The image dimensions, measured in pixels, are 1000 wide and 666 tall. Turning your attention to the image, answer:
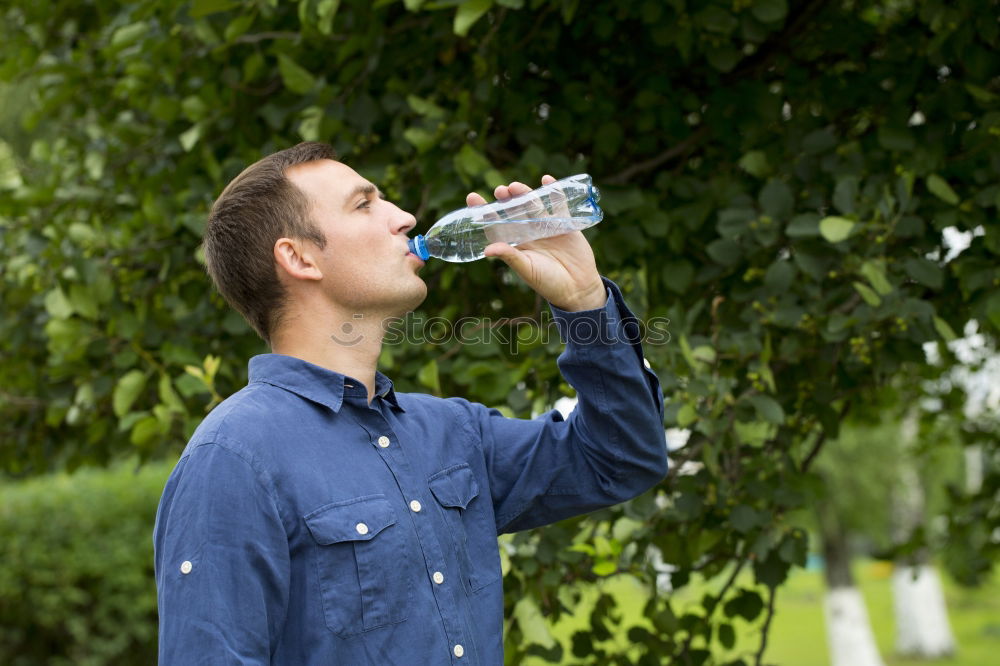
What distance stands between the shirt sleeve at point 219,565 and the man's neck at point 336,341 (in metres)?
0.33

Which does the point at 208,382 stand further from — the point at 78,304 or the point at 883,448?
the point at 883,448

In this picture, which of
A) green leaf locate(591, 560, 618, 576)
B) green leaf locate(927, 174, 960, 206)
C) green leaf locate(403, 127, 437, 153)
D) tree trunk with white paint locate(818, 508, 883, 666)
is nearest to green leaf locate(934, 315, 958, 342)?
green leaf locate(927, 174, 960, 206)

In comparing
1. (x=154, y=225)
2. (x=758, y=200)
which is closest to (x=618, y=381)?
(x=758, y=200)

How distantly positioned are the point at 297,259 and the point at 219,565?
0.60 meters

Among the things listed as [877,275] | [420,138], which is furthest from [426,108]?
[877,275]

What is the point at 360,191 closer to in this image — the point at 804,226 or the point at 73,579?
the point at 804,226

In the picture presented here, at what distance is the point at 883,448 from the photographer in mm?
13484

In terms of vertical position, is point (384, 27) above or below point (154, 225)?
above

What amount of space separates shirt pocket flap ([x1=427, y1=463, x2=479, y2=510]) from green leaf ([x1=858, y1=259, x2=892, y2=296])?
1179 mm

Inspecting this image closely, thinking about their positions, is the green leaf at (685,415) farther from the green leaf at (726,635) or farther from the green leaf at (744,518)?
the green leaf at (726,635)

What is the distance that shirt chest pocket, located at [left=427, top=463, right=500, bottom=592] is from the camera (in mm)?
1687

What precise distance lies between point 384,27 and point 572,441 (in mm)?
1583

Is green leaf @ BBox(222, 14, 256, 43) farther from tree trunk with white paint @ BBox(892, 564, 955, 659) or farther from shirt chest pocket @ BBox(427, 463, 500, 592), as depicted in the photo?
tree trunk with white paint @ BBox(892, 564, 955, 659)

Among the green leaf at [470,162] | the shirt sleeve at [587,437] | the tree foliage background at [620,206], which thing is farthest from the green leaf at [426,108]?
the shirt sleeve at [587,437]
